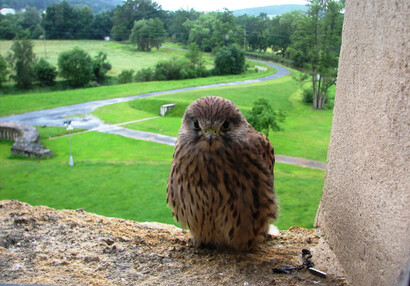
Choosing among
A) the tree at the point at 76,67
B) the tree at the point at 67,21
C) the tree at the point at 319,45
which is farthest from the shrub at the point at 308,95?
the tree at the point at 76,67

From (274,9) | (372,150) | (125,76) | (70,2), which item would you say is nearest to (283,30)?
(274,9)

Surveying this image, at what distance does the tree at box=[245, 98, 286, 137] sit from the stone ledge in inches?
245

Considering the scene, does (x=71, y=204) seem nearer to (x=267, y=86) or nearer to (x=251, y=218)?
(x=267, y=86)

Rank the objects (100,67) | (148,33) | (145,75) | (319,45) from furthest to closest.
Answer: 1. (100,67)
2. (145,75)
3. (148,33)
4. (319,45)

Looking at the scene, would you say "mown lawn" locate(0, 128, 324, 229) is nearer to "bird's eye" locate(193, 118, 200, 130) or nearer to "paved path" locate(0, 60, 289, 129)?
"paved path" locate(0, 60, 289, 129)

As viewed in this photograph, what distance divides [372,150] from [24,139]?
10204 millimetres

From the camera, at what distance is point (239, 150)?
1689 millimetres

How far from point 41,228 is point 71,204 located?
17.7 ft

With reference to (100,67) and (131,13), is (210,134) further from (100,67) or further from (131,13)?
(100,67)

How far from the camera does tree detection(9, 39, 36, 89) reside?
821 centimetres

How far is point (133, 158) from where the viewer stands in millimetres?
9234

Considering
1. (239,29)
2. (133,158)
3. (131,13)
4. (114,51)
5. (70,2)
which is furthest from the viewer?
(133,158)

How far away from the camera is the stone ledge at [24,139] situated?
9.34 metres

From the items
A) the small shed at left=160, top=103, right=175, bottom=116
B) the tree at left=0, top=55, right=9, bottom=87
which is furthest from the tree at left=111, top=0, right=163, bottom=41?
the tree at left=0, top=55, right=9, bottom=87
